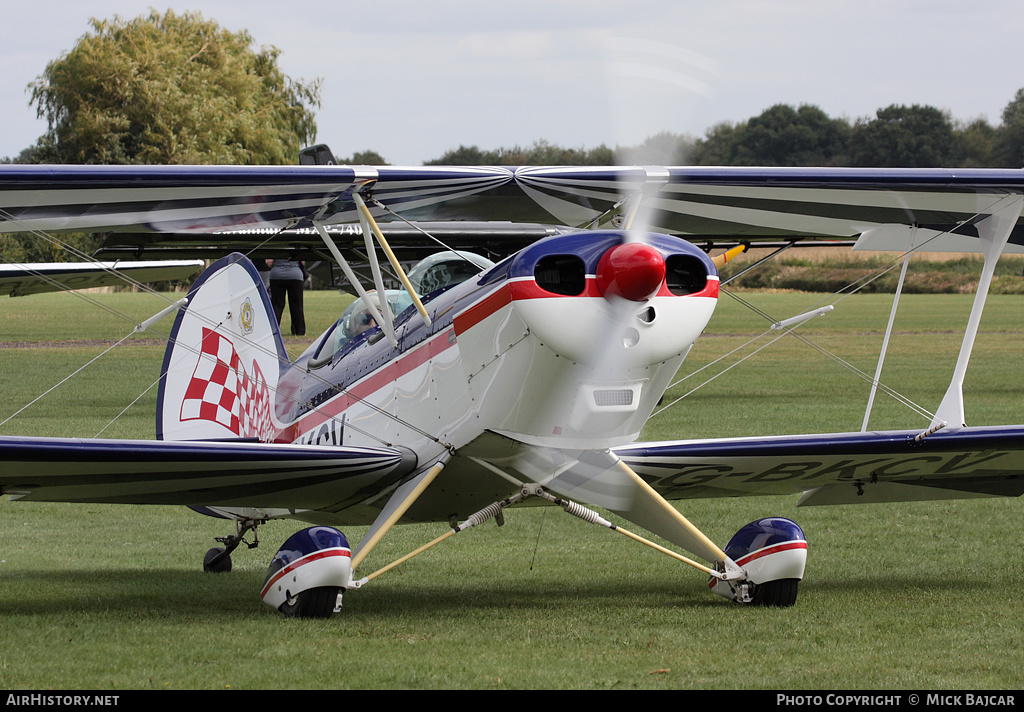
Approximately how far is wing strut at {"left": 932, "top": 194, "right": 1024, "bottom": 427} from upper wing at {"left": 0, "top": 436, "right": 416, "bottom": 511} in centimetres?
309

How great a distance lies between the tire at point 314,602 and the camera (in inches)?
229

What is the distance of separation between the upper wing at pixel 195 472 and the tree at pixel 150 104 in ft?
166

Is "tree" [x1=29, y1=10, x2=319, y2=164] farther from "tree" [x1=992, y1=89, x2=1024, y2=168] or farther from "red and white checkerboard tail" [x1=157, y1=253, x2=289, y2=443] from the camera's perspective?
"red and white checkerboard tail" [x1=157, y1=253, x2=289, y2=443]

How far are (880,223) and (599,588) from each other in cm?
292

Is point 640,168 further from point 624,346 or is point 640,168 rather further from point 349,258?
point 349,258

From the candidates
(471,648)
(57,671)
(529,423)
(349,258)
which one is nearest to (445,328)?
(529,423)

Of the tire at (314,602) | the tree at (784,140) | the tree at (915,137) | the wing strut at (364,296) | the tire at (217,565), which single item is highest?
the tree at (915,137)

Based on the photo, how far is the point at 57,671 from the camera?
186 inches

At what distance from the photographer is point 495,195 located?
6586 millimetres

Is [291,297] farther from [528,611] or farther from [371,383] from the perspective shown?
[528,611]

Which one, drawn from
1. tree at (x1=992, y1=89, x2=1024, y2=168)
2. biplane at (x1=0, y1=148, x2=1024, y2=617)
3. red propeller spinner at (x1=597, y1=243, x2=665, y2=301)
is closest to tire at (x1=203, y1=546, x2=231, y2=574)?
biplane at (x1=0, y1=148, x2=1024, y2=617)

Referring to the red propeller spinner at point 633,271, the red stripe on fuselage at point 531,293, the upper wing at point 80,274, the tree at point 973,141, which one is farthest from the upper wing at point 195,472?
the tree at point 973,141

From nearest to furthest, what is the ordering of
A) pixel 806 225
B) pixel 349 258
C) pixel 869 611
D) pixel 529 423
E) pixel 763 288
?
pixel 529 423, pixel 869 611, pixel 806 225, pixel 349 258, pixel 763 288

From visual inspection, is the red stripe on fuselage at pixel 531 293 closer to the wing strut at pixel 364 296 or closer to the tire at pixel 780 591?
the wing strut at pixel 364 296
